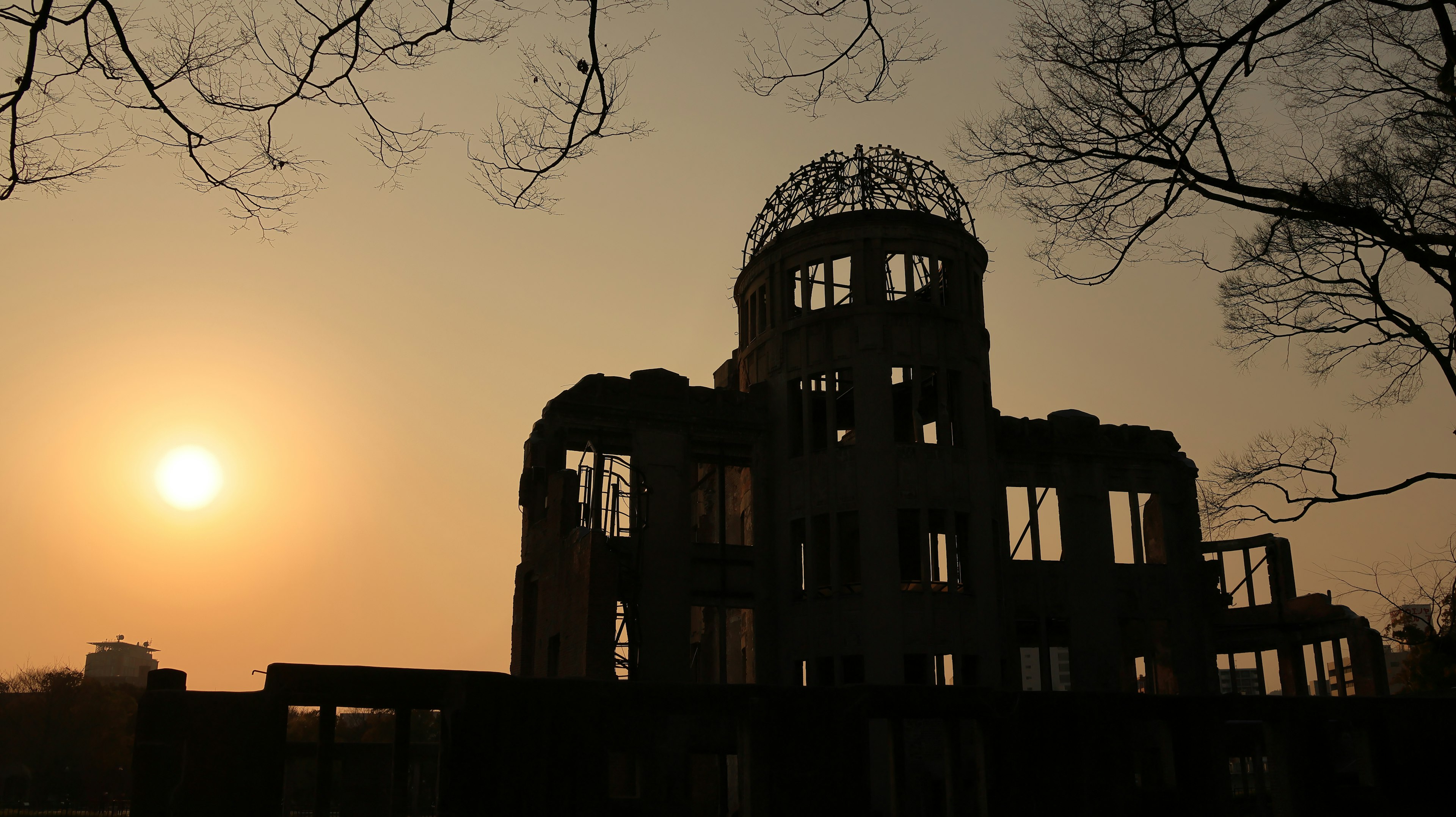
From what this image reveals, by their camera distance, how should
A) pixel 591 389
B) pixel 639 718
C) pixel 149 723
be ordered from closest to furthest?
pixel 149 723, pixel 639 718, pixel 591 389

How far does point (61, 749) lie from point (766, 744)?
71.4 meters

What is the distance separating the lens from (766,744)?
1227cm

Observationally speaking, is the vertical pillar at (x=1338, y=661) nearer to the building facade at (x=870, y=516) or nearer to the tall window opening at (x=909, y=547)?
the building facade at (x=870, y=516)

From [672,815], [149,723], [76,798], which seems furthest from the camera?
[76,798]

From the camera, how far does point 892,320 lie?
26.3 m

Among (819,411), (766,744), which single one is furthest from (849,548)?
(766,744)

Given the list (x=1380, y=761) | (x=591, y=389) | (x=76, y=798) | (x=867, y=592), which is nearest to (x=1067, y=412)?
(x=867, y=592)

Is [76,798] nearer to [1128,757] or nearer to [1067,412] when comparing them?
[1067,412]

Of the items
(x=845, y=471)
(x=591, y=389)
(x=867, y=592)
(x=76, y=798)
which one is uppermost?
(x=591, y=389)

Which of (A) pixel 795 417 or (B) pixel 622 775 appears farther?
(A) pixel 795 417

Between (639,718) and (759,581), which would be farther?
(759,581)

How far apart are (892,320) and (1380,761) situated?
14195 millimetres

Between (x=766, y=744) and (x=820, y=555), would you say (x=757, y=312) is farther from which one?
(x=766, y=744)

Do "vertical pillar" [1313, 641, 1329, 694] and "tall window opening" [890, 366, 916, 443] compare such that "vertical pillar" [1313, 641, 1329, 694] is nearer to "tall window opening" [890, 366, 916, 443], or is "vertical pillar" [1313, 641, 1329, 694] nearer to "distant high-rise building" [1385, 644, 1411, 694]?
"tall window opening" [890, 366, 916, 443]
